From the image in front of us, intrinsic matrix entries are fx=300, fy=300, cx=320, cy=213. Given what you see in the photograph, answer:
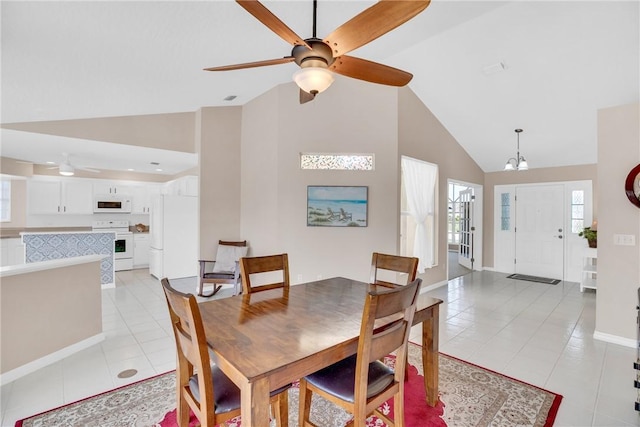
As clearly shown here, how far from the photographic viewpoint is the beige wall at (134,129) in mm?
3838

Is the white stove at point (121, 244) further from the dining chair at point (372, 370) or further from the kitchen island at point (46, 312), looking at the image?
the dining chair at point (372, 370)

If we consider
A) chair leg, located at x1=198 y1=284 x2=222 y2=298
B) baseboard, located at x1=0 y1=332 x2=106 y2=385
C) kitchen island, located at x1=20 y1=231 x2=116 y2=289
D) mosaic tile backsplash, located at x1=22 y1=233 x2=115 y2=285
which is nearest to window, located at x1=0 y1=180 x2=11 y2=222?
kitchen island, located at x1=20 y1=231 x2=116 y2=289

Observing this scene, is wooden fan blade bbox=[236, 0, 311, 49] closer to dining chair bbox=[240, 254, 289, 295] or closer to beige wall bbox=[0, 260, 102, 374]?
dining chair bbox=[240, 254, 289, 295]

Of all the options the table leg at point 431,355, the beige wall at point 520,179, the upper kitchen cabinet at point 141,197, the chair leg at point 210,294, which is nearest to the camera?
the table leg at point 431,355

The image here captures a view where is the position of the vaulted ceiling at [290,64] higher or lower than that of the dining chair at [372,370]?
higher

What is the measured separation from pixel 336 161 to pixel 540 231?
4.62 meters

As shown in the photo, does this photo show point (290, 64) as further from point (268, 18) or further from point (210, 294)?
point (210, 294)

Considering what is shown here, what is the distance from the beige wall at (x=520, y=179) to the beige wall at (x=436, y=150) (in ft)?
2.46

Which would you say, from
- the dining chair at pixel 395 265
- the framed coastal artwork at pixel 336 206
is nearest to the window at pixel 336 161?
the framed coastal artwork at pixel 336 206

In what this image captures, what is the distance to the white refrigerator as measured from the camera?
5355 mm

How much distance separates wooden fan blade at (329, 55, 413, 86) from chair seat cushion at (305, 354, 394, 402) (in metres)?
1.77

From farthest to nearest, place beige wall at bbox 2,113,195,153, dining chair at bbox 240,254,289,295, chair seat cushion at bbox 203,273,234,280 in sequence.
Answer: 1. chair seat cushion at bbox 203,273,234,280
2. beige wall at bbox 2,113,195,153
3. dining chair at bbox 240,254,289,295

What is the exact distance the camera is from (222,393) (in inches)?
54.2

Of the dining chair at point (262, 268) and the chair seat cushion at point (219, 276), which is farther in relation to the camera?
the chair seat cushion at point (219, 276)
